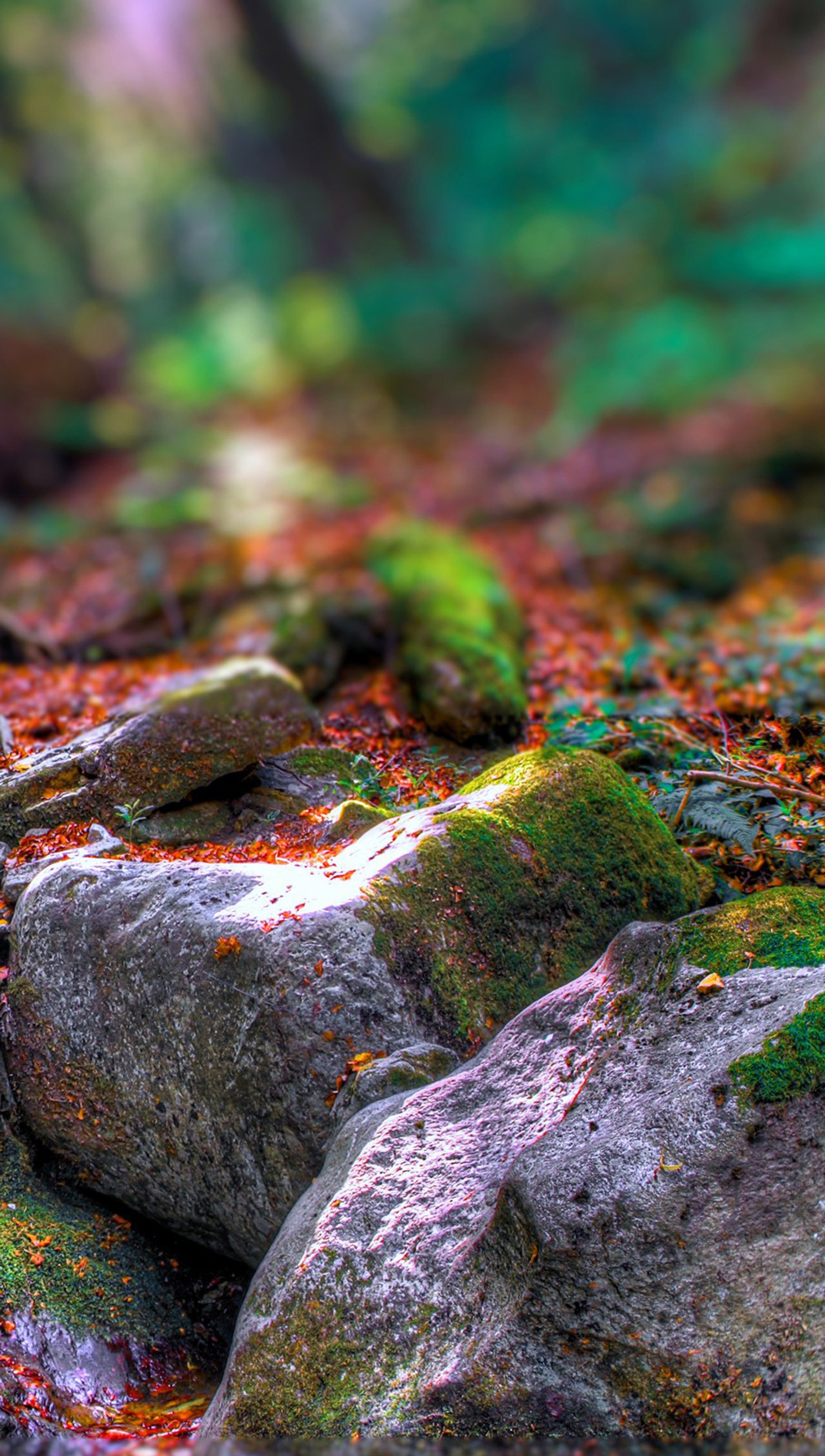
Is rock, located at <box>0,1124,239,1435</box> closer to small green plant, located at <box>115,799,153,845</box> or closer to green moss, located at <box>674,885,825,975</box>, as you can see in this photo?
small green plant, located at <box>115,799,153,845</box>

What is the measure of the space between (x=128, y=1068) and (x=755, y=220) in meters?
19.4

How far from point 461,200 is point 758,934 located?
22.2 meters

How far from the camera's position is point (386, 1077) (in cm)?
356

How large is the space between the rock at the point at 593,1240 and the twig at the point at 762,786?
63 cm

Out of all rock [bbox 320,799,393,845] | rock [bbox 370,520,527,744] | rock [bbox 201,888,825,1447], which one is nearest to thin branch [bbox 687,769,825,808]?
rock [bbox 201,888,825,1447]

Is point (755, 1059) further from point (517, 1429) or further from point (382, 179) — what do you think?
point (382, 179)

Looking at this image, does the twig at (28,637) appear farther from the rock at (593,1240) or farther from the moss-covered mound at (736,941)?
the moss-covered mound at (736,941)

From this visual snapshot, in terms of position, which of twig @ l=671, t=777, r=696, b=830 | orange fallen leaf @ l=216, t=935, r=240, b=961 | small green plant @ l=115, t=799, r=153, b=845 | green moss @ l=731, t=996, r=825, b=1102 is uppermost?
small green plant @ l=115, t=799, r=153, b=845

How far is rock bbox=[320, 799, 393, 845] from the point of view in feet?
13.4

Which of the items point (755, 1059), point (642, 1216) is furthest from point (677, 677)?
point (642, 1216)

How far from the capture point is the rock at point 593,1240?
111 inches

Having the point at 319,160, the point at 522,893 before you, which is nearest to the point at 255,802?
the point at 522,893

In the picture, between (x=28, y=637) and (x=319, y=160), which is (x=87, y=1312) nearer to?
(x=28, y=637)

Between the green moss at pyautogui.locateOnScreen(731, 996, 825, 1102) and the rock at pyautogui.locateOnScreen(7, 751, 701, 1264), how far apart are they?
3.15 feet
